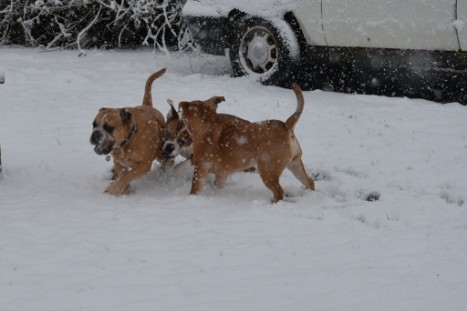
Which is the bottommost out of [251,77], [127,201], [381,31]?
[127,201]

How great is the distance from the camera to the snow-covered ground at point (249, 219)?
394 cm

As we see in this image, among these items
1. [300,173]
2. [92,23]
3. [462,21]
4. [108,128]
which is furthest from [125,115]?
[92,23]

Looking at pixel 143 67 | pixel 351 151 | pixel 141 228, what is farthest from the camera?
pixel 143 67

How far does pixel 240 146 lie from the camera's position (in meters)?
5.61

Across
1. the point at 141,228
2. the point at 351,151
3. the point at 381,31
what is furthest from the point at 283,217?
the point at 381,31

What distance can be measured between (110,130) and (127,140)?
0.19 metres

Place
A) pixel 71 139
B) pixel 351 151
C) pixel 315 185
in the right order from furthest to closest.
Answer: pixel 71 139 < pixel 351 151 < pixel 315 185

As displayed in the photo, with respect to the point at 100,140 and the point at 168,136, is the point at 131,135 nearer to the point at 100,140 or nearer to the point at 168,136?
the point at 100,140

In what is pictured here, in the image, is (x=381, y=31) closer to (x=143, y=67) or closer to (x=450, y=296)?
(x=143, y=67)

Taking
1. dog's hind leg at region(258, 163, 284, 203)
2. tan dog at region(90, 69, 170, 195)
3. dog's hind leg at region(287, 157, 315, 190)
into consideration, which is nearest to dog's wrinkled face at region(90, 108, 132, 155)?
tan dog at region(90, 69, 170, 195)

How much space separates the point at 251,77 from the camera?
29.1ft

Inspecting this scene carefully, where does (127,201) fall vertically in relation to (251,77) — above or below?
below

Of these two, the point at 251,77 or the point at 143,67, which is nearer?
the point at 251,77

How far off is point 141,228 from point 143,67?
5384 mm
